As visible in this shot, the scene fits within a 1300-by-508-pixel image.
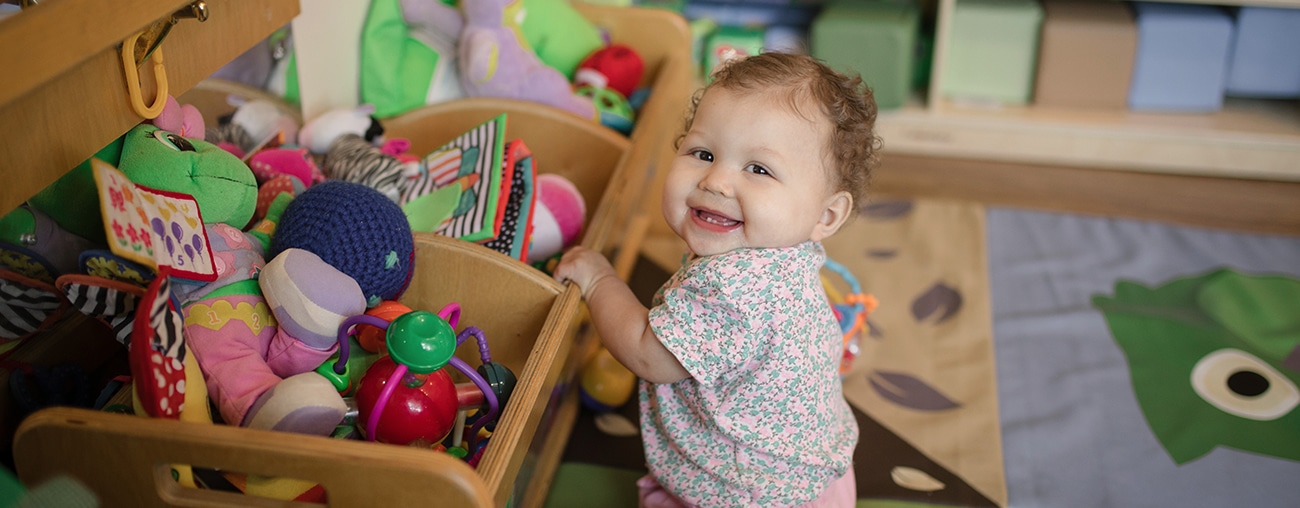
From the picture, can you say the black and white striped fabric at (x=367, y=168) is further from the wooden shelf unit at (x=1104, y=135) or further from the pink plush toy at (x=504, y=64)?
the wooden shelf unit at (x=1104, y=135)

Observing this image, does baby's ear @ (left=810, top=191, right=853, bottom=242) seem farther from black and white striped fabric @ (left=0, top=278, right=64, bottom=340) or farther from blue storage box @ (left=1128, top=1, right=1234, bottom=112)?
blue storage box @ (left=1128, top=1, right=1234, bottom=112)

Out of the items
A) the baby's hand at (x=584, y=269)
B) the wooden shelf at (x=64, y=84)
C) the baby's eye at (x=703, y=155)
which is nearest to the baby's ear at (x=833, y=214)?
the baby's eye at (x=703, y=155)

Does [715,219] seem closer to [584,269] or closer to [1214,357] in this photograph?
[584,269]

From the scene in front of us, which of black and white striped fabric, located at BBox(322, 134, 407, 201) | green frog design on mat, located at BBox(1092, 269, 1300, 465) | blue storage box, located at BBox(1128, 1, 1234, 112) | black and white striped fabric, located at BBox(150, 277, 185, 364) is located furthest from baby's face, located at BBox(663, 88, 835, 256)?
blue storage box, located at BBox(1128, 1, 1234, 112)

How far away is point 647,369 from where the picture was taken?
3.42 ft

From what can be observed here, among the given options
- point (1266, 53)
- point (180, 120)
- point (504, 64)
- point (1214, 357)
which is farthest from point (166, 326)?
point (1266, 53)

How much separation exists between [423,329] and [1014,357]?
1145 mm

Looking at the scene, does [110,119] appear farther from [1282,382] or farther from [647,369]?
[1282,382]

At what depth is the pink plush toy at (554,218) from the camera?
1323mm

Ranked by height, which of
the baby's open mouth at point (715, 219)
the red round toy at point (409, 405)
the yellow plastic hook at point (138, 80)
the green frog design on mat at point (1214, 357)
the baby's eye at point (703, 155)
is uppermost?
the yellow plastic hook at point (138, 80)

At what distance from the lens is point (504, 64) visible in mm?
1553

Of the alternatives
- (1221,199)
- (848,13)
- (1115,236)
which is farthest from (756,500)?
(1221,199)

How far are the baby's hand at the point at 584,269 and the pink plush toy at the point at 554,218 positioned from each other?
0.18 m

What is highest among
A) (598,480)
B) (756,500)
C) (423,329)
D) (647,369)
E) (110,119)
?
(110,119)
